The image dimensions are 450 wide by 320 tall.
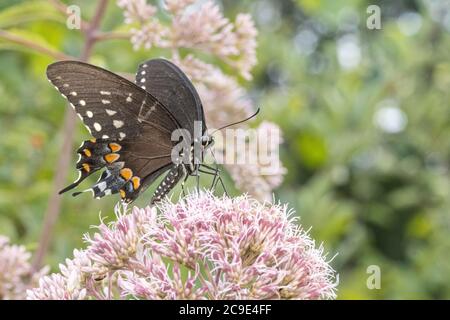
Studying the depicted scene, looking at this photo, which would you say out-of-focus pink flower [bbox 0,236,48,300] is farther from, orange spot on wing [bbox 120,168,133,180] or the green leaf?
the green leaf

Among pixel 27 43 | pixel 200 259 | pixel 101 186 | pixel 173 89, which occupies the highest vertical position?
pixel 27 43

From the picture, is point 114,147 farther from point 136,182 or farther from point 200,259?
point 200,259

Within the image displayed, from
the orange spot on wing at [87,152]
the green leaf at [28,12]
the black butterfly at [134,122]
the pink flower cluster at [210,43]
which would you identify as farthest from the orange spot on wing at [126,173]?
the green leaf at [28,12]

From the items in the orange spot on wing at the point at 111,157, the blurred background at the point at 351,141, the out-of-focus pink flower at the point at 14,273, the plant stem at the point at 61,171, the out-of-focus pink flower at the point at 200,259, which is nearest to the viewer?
the out-of-focus pink flower at the point at 200,259

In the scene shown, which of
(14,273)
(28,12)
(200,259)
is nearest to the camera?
(200,259)

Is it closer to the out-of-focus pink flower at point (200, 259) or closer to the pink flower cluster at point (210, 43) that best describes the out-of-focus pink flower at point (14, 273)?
the out-of-focus pink flower at point (200, 259)

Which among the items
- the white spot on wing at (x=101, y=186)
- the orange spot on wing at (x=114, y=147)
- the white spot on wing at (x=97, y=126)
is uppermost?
the white spot on wing at (x=97, y=126)

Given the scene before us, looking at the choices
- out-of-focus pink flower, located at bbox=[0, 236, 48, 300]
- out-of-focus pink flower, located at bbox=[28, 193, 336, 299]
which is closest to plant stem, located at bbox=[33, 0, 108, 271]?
out-of-focus pink flower, located at bbox=[0, 236, 48, 300]

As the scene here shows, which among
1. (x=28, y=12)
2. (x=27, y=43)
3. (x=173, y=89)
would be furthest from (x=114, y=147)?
(x=28, y=12)
